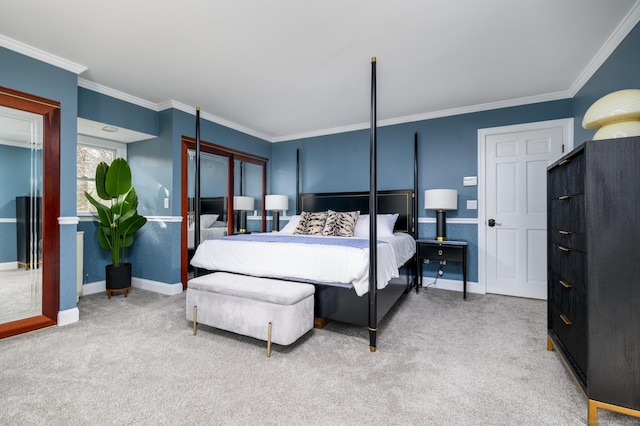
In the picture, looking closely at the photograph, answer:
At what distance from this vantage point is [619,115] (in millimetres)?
1614

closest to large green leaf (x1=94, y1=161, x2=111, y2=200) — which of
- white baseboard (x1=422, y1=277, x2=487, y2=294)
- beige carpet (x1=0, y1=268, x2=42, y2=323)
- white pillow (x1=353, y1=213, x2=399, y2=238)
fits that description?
beige carpet (x1=0, y1=268, x2=42, y2=323)

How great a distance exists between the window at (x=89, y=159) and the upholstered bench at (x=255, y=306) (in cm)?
273

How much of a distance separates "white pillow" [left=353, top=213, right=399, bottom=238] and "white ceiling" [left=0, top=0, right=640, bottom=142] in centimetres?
157

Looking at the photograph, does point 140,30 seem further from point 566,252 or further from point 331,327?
point 566,252

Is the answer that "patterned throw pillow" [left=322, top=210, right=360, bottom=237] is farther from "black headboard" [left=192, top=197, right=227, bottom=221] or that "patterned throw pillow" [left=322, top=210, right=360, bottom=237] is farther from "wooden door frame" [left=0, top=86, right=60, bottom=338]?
"wooden door frame" [left=0, top=86, right=60, bottom=338]

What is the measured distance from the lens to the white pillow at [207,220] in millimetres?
4410

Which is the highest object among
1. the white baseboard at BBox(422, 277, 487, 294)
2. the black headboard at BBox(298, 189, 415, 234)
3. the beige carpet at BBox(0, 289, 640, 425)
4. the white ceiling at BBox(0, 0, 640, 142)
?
the white ceiling at BBox(0, 0, 640, 142)

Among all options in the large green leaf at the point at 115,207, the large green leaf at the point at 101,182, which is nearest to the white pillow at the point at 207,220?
the large green leaf at the point at 115,207

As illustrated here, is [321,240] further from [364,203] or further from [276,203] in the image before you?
[276,203]

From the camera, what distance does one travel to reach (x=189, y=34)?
97.9 inches

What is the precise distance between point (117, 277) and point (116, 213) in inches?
31.6

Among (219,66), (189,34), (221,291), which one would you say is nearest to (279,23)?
(189,34)

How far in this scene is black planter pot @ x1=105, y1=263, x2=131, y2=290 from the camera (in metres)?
3.72

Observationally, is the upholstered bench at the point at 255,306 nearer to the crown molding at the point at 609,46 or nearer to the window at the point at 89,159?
the window at the point at 89,159
